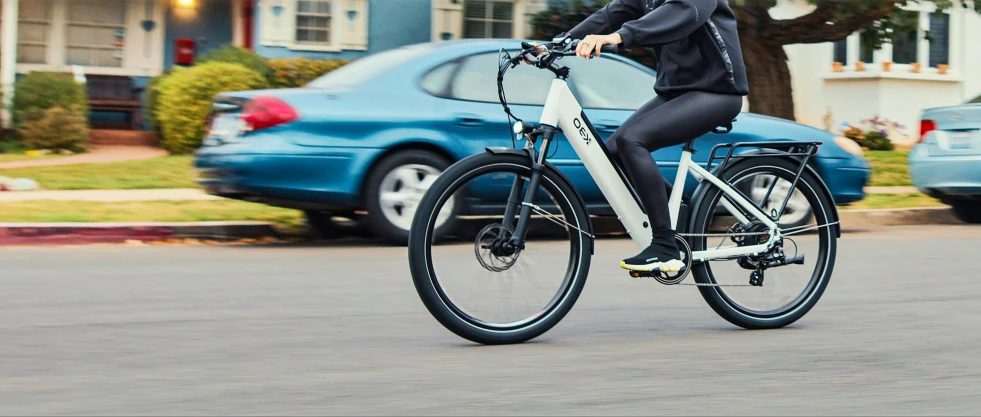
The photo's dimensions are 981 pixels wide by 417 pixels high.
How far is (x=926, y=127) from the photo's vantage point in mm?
11820

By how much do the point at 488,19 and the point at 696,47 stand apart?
17112 mm

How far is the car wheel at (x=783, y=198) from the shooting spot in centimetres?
581

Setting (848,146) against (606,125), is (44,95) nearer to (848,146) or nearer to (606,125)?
(606,125)

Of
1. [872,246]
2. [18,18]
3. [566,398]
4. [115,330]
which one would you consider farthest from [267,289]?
[18,18]

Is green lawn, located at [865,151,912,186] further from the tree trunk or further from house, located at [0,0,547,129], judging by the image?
house, located at [0,0,547,129]

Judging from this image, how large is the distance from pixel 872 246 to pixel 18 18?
16.1m

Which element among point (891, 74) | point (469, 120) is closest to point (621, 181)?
point (469, 120)

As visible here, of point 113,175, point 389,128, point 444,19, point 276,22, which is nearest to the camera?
point 389,128

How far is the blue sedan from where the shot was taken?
29.6ft

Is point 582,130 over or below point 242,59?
below

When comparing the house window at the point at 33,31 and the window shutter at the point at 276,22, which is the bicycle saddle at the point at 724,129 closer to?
the window shutter at the point at 276,22

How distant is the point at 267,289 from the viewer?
23.3ft

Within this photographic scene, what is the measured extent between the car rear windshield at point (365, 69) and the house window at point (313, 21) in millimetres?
11844

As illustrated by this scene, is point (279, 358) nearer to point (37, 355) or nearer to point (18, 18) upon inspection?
point (37, 355)
